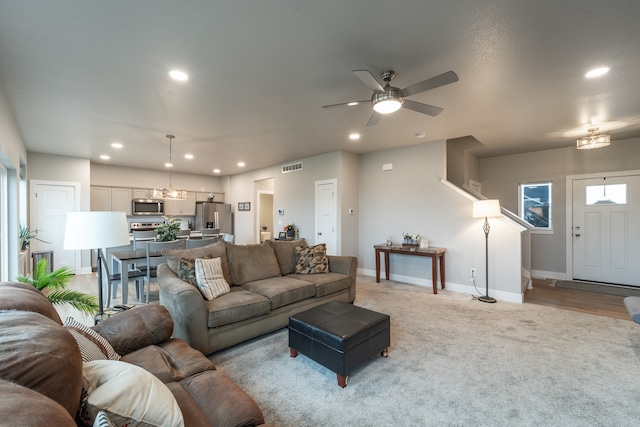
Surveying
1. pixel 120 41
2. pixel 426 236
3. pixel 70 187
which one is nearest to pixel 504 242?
pixel 426 236

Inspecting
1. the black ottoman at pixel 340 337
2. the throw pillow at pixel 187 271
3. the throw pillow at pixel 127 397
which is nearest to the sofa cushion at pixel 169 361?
the throw pillow at pixel 127 397

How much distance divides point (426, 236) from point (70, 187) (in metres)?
7.46

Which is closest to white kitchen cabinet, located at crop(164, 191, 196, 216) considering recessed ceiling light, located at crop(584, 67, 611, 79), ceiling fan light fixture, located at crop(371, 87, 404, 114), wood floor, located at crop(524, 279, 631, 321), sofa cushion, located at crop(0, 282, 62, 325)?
sofa cushion, located at crop(0, 282, 62, 325)

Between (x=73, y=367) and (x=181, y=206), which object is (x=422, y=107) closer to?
(x=73, y=367)

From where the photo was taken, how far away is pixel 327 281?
357 cm

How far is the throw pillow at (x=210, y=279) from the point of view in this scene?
9.22 ft

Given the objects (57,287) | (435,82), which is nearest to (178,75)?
(57,287)

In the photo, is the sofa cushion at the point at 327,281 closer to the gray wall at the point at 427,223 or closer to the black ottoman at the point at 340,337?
the black ottoman at the point at 340,337

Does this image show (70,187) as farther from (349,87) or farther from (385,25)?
(385,25)

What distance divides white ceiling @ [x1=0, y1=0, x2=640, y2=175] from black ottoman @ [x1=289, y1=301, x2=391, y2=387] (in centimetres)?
223

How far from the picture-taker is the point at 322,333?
225 centimetres

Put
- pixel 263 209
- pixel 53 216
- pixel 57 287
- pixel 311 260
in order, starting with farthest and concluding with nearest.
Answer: pixel 263 209 → pixel 53 216 → pixel 311 260 → pixel 57 287

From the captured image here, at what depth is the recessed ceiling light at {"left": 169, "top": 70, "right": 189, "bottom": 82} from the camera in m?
2.59

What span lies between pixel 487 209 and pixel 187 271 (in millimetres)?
4141
